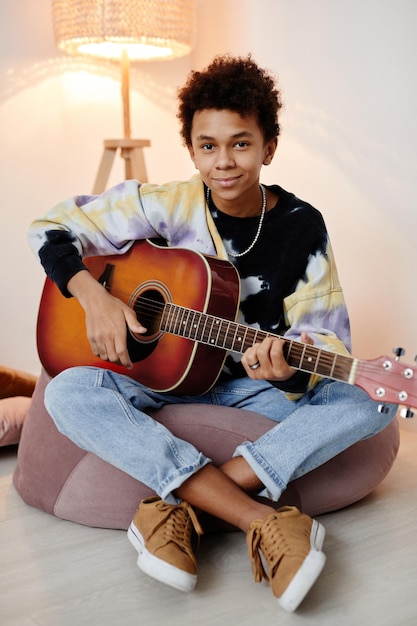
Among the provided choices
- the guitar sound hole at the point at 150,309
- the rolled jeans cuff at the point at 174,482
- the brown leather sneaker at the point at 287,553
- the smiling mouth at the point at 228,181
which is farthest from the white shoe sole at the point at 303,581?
the smiling mouth at the point at 228,181

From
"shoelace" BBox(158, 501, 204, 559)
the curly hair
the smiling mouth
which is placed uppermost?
the curly hair

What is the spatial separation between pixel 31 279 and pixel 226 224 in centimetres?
130

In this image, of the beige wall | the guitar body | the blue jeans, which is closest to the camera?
the blue jeans

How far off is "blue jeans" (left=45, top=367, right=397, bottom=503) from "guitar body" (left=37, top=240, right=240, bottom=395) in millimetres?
78

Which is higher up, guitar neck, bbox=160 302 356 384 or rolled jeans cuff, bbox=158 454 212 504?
guitar neck, bbox=160 302 356 384

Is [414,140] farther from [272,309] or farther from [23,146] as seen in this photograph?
[23,146]

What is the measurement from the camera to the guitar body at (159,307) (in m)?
1.61

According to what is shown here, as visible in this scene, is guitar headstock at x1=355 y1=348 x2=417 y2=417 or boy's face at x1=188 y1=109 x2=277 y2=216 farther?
boy's face at x1=188 y1=109 x2=277 y2=216

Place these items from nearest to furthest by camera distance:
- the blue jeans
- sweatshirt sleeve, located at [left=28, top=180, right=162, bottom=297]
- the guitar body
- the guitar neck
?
the guitar neck, the blue jeans, the guitar body, sweatshirt sleeve, located at [left=28, top=180, right=162, bottom=297]

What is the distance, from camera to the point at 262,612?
1.29 meters

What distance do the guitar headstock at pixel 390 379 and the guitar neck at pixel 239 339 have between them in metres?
0.02

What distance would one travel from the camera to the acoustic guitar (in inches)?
61.1

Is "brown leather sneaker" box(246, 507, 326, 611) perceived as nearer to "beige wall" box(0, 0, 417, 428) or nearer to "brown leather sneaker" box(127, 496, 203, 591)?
"brown leather sneaker" box(127, 496, 203, 591)

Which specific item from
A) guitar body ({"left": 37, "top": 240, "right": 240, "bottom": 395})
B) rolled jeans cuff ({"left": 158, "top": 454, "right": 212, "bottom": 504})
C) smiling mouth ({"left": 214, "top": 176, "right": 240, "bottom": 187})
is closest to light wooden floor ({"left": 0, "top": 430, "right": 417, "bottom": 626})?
rolled jeans cuff ({"left": 158, "top": 454, "right": 212, "bottom": 504})
